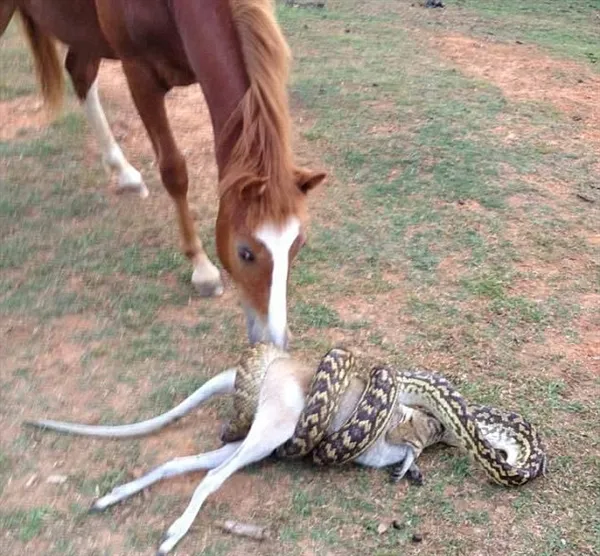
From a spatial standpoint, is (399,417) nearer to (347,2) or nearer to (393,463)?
(393,463)

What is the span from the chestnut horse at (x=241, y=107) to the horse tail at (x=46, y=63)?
1.14 m

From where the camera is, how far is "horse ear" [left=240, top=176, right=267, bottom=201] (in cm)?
283

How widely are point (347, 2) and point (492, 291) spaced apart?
6254 mm

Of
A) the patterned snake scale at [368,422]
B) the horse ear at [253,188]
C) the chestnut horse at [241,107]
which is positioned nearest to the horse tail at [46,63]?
the chestnut horse at [241,107]

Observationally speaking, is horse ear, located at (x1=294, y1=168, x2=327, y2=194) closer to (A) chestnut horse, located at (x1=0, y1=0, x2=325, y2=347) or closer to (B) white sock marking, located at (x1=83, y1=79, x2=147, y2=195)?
(A) chestnut horse, located at (x1=0, y1=0, x2=325, y2=347)

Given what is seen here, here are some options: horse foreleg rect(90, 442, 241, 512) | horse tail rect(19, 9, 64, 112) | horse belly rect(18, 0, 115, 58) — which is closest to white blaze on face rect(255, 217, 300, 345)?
horse foreleg rect(90, 442, 241, 512)

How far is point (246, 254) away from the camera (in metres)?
2.95

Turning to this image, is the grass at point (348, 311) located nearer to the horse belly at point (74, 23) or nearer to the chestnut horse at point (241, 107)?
the chestnut horse at point (241, 107)

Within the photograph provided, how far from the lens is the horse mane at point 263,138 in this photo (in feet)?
9.40

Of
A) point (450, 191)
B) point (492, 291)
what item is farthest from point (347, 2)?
point (492, 291)

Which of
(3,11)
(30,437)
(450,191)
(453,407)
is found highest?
(3,11)

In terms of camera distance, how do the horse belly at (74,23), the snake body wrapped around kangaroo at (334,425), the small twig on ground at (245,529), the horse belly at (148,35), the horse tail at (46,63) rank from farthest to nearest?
the horse tail at (46,63) < the horse belly at (74,23) < the horse belly at (148,35) < the snake body wrapped around kangaroo at (334,425) < the small twig on ground at (245,529)

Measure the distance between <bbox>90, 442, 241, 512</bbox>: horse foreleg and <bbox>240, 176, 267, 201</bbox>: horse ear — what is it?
83 centimetres

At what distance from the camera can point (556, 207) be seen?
15.6ft
